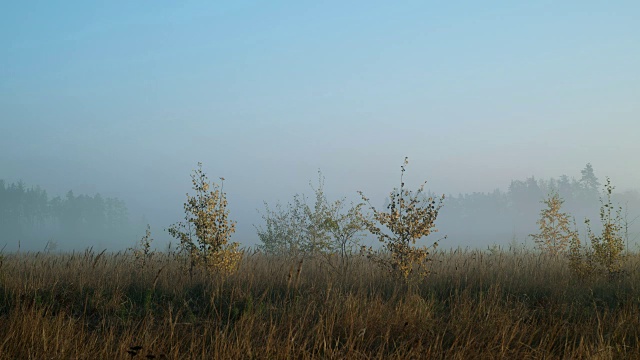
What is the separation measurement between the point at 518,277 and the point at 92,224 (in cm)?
16290

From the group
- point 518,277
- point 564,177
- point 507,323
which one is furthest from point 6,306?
point 564,177

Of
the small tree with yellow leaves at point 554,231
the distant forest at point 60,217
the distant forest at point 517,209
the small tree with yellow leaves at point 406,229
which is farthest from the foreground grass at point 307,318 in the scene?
the distant forest at point 60,217

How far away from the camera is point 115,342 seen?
19.0 ft

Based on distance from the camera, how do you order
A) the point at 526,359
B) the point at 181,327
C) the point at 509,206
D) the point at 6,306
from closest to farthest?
the point at 526,359, the point at 181,327, the point at 6,306, the point at 509,206

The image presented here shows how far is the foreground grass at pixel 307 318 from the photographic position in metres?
5.31

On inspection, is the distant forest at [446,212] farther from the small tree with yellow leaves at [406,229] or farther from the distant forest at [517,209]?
the small tree with yellow leaves at [406,229]

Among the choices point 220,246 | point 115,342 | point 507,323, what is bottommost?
point 115,342

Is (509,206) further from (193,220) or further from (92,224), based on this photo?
(193,220)

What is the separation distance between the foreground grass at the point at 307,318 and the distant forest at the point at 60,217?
124 metres

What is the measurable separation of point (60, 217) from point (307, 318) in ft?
519

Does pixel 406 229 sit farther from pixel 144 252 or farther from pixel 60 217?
pixel 60 217

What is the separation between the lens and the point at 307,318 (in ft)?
21.4

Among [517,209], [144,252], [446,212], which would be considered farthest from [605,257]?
[446,212]

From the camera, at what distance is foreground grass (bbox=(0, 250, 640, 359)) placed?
5309mm
